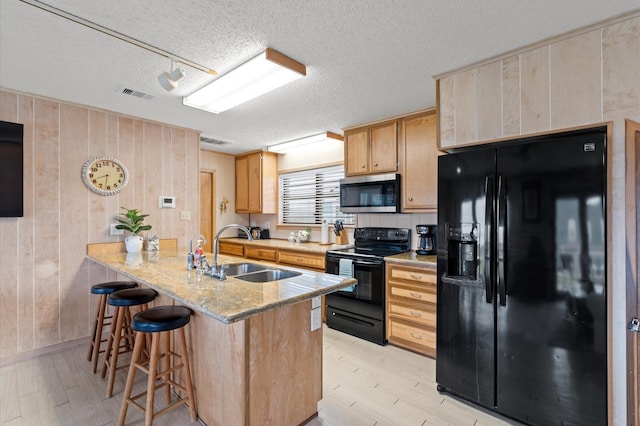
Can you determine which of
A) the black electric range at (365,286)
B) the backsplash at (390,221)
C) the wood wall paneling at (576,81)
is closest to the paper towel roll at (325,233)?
the backsplash at (390,221)

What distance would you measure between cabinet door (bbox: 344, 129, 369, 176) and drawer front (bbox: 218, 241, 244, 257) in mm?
2192

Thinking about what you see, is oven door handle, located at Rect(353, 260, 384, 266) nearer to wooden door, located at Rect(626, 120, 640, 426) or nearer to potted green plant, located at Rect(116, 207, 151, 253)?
wooden door, located at Rect(626, 120, 640, 426)

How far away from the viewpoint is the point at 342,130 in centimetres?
399

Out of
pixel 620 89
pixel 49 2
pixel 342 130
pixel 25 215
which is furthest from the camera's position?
pixel 342 130

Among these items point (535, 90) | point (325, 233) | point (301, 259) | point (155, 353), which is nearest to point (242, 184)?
point (325, 233)

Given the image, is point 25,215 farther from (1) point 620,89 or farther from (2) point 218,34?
(1) point 620,89

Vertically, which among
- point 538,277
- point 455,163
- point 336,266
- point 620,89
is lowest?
point 336,266

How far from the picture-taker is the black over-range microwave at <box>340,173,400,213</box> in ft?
11.2

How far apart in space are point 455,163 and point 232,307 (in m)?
1.77

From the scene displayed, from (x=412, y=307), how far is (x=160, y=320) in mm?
2167

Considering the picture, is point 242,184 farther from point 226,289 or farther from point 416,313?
point 226,289

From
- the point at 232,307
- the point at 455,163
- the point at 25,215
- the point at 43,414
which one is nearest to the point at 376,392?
the point at 232,307

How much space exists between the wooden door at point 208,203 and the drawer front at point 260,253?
3.00 ft

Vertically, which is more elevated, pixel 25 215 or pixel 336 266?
pixel 25 215
